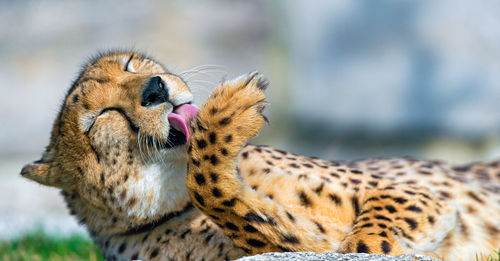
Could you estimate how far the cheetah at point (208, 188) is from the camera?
1.81 m

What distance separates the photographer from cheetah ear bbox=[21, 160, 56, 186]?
7.55 ft

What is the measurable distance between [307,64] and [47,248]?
93.0 inches

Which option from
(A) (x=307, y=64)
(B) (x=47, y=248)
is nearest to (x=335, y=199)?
(B) (x=47, y=248)

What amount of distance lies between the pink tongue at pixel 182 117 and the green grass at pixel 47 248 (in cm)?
104

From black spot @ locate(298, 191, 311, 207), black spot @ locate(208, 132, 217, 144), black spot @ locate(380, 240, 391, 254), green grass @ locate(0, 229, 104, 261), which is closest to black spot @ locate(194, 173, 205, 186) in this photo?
black spot @ locate(208, 132, 217, 144)

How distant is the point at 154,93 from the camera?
1.97 meters

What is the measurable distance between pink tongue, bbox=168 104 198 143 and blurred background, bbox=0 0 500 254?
221 cm

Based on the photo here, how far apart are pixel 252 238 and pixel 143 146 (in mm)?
460

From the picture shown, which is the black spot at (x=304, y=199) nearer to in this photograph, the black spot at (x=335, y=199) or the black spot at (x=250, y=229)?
the black spot at (x=335, y=199)

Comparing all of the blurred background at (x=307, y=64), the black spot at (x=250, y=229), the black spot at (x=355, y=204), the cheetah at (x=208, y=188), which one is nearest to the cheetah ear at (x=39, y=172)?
the cheetah at (x=208, y=188)

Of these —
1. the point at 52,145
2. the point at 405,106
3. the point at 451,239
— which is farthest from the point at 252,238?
the point at 405,106

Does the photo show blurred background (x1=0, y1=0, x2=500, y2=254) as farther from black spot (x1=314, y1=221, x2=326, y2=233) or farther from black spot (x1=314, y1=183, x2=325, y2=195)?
black spot (x1=314, y1=221, x2=326, y2=233)

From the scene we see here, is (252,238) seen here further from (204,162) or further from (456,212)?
(456,212)

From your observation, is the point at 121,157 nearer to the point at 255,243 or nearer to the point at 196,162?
the point at 196,162
